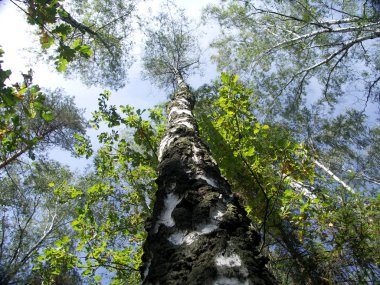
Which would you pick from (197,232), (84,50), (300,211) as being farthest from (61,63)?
(300,211)

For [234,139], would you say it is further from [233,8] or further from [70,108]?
[70,108]

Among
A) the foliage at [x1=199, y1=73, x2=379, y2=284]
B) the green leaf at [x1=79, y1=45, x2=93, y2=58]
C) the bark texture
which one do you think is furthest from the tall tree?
the green leaf at [x1=79, y1=45, x2=93, y2=58]

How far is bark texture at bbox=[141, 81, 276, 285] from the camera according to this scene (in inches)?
37.2

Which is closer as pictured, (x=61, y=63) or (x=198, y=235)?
(x=198, y=235)

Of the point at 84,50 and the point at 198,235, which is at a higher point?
the point at 84,50

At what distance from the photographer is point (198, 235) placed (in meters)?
1.15

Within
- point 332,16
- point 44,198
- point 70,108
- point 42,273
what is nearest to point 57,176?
point 44,198

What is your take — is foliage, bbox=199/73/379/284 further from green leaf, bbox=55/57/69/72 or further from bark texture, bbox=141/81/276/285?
green leaf, bbox=55/57/69/72

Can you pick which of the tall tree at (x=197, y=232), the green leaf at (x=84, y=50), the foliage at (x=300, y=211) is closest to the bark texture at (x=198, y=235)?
the tall tree at (x=197, y=232)

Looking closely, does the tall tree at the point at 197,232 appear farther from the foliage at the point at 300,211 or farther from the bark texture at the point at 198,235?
the foliage at the point at 300,211

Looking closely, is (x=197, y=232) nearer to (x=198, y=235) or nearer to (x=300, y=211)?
(x=198, y=235)

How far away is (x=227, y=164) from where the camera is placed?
3.14 meters

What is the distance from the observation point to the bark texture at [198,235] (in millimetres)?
945

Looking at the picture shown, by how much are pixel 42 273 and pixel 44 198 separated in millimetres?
12107
